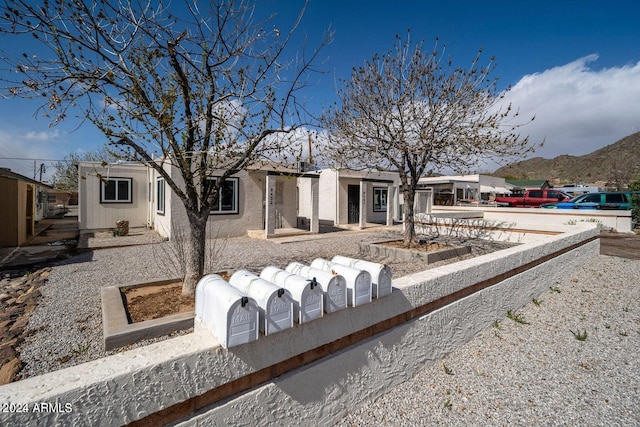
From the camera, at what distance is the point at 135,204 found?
Answer: 13641 millimetres

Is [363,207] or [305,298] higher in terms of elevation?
[363,207]

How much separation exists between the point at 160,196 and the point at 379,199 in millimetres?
11946

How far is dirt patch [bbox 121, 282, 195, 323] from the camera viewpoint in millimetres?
3854

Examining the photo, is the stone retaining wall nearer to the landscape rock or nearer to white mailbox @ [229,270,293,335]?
white mailbox @ [229,270,293,335]

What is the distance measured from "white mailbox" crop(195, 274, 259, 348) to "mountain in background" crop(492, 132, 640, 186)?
48.4 metres

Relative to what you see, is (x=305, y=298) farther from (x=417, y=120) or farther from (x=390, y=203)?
(x=390, y=203)

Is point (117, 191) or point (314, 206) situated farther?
point (117, 191)

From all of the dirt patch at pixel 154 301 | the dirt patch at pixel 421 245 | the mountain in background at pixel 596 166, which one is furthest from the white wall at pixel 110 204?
the mountain in background at pixel 596 166

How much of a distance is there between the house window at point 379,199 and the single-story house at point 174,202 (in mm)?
6465

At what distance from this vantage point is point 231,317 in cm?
175

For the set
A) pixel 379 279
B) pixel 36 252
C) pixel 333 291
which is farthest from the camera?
pixel 36 252

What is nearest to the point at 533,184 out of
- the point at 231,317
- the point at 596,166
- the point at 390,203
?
the point at 596,166

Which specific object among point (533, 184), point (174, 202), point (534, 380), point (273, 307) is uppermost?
point (533, 184)

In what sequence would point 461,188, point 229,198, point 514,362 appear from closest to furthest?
point 514,362 → point 229,198 → point 461,188
